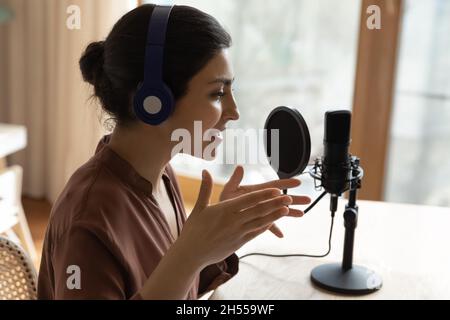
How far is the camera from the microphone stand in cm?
116

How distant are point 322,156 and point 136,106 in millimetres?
375

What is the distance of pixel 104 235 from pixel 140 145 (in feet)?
0.71

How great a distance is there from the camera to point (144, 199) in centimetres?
107

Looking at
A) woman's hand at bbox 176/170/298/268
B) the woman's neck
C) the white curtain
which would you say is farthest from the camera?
the white curtain

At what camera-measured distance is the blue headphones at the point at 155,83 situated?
97 cm

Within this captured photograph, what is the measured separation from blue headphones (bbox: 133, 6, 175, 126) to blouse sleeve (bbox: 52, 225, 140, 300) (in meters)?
0.22

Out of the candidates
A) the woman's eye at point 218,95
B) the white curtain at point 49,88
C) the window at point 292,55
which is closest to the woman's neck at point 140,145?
the woman's eye at point 218,95

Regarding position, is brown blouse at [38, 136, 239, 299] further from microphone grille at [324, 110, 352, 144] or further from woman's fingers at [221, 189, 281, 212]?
microphone grille at [324, 110, 352, 144]

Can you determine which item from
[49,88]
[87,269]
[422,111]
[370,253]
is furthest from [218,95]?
[49,88]

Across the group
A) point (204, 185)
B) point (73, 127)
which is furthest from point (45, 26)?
point (204, 185)

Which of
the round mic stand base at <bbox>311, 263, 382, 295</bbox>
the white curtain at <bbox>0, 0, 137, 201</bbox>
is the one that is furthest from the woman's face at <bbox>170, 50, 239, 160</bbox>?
the white curtain at <bbox>0, 0, 137, 201</bbox>

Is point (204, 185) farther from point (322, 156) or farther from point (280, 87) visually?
point (280, 87)

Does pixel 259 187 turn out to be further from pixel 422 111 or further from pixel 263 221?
pixel 422 111

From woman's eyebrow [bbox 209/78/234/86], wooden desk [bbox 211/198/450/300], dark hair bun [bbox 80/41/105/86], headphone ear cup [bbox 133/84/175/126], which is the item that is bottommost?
wooden desk [bbox 211/198/450/300]
